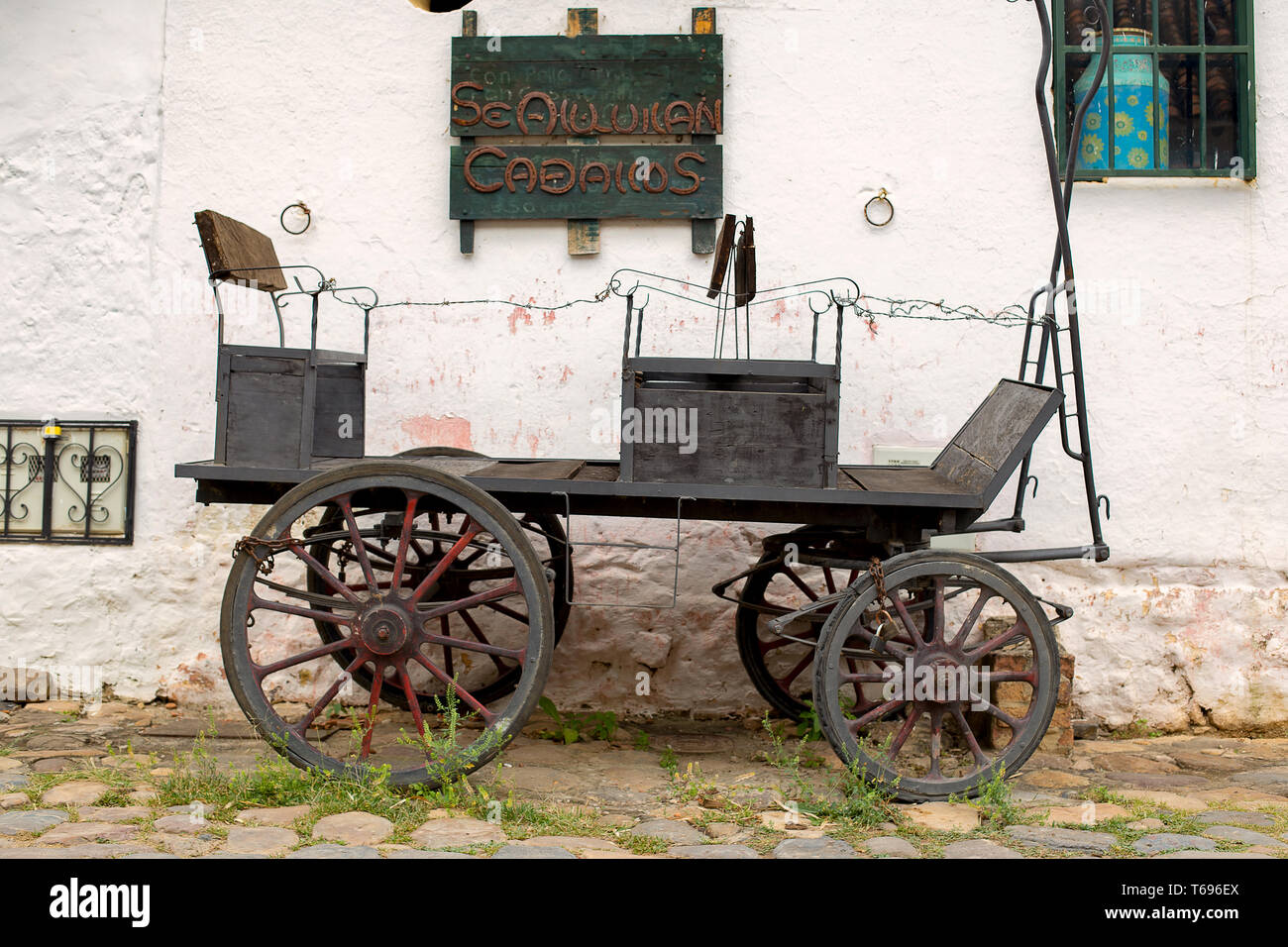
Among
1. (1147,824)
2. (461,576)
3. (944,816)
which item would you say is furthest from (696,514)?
(1147,824)

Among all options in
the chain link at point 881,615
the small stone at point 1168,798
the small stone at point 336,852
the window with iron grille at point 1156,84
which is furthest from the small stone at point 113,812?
the window with iron grille at point 1156,84

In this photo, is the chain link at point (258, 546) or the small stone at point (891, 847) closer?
the small stone at point (891, 847)

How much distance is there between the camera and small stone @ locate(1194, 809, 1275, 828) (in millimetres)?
3791

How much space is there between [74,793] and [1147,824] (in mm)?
3574

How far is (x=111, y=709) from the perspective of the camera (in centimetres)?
521

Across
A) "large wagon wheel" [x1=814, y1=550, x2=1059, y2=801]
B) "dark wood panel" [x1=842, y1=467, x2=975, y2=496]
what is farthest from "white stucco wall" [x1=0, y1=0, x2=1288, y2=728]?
"large wagon wheel" [x1=814, y1=550, x2=1059, y2=801]

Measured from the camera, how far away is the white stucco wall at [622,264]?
516 centimetres

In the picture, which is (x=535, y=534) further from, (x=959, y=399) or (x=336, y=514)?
(x=959, y=399)

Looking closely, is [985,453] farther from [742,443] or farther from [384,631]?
[384,631]

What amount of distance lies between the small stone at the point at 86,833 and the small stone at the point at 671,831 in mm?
1553

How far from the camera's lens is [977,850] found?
11.5 ft

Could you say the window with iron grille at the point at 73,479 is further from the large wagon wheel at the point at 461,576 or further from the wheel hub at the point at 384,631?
the wheel hub at the point at 384,631

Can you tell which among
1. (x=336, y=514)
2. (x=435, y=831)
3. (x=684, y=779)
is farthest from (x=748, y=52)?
(x=435, y=831)

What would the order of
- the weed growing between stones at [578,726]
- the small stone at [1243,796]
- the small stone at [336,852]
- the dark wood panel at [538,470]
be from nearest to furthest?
the small stone at [336,852], the small stone at [1243,796], the dark wood panel at [538,470], the weed growing between stones at [578,726]
